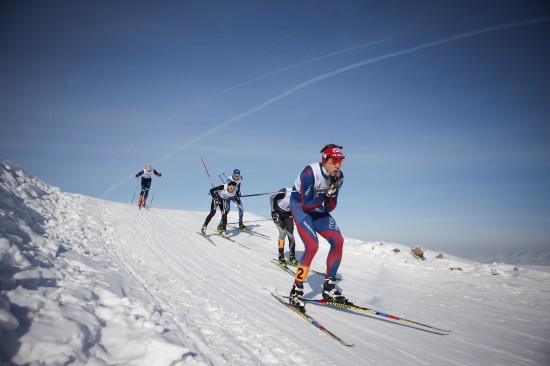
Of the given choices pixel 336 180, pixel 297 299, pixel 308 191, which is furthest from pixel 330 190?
pixel 297 299

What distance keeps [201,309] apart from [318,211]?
108 inches

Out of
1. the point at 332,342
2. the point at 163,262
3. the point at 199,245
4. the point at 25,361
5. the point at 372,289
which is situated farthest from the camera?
the point at 199,245

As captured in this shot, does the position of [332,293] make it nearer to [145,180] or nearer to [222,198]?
[222,198]

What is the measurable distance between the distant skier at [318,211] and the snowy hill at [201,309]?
0.55m

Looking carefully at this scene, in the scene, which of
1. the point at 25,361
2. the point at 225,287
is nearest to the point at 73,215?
the point at 225,287

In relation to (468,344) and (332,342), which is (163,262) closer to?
(332,342)

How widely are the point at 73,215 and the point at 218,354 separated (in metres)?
7.95

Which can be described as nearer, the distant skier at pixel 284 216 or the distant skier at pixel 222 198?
the distant skier at pixel 284 216

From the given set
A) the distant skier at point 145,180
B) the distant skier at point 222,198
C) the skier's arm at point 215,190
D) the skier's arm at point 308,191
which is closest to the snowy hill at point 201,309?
the skier's arm at point 308,191

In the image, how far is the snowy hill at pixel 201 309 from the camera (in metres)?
2.41

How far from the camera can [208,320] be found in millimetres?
3623

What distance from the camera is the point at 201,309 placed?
13.1 ft

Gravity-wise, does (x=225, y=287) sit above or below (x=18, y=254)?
below

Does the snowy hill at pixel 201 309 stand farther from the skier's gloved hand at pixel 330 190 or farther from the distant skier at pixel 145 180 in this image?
the distant skier at pixel 145 180
